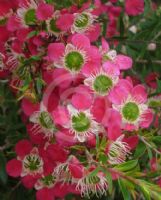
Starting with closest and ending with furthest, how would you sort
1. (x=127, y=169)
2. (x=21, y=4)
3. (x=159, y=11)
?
(x=127, y=169), (x=21, y=4), (x=159, y=11)

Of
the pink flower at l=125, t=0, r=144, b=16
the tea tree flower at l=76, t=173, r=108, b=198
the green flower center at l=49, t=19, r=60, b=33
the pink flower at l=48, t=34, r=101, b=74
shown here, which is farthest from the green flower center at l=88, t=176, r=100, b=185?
the pink flower at l=125, t=0, r=144, b=16

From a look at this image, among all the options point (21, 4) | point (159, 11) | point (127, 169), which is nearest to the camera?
point (127, 169)

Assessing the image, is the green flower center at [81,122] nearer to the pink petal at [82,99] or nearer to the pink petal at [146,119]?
the pink petal at [82,99]

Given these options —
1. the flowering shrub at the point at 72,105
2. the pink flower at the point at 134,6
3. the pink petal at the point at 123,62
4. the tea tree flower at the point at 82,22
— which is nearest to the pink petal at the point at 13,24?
the flowering shrub at the point at 72,105

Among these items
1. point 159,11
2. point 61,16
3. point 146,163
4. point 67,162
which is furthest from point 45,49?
point 159,11

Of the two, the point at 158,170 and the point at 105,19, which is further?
the point at 105,19

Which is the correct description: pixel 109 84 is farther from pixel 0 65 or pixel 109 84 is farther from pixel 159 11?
pixel 159 11

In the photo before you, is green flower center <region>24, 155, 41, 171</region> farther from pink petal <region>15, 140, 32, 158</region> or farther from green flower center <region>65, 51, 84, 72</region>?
green flower center <region>65, 51, 84, 72</region>

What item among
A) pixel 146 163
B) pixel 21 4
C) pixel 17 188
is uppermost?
pixel 21 4
